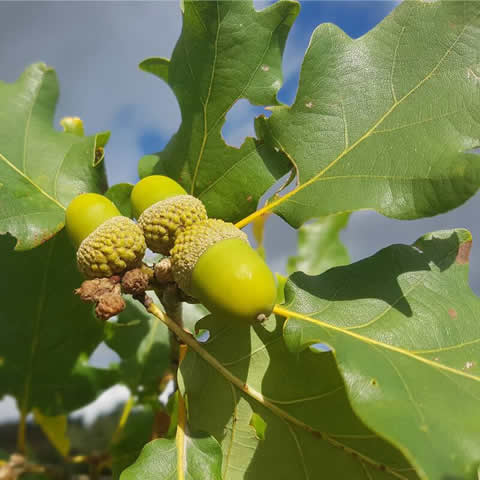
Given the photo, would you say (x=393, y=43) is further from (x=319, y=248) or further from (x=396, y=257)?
(x=319, y=248)

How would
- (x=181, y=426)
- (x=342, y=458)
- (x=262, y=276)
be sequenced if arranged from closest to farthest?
(x=262, y=276) → (x=342, y=458) → (x=181, y=426)

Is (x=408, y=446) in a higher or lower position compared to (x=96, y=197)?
lower

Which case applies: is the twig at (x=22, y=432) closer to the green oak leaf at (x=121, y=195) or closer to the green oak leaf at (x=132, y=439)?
the green oak leaf at (x=132, y=439)

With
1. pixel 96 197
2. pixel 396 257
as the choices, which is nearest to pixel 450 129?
pixel 396 257

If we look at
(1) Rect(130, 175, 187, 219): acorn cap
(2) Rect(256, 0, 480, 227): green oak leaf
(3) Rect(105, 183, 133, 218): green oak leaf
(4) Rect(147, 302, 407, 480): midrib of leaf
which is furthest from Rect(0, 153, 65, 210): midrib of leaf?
(2) Rect(256, 0, 480, 227): green oak leaf

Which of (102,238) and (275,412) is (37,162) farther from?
(275,412)

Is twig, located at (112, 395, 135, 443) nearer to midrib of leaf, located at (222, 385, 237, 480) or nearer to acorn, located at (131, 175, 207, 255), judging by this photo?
midrib of leaf, located at (222, 385, 237, 480)

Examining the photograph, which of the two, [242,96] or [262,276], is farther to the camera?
[242,96]
